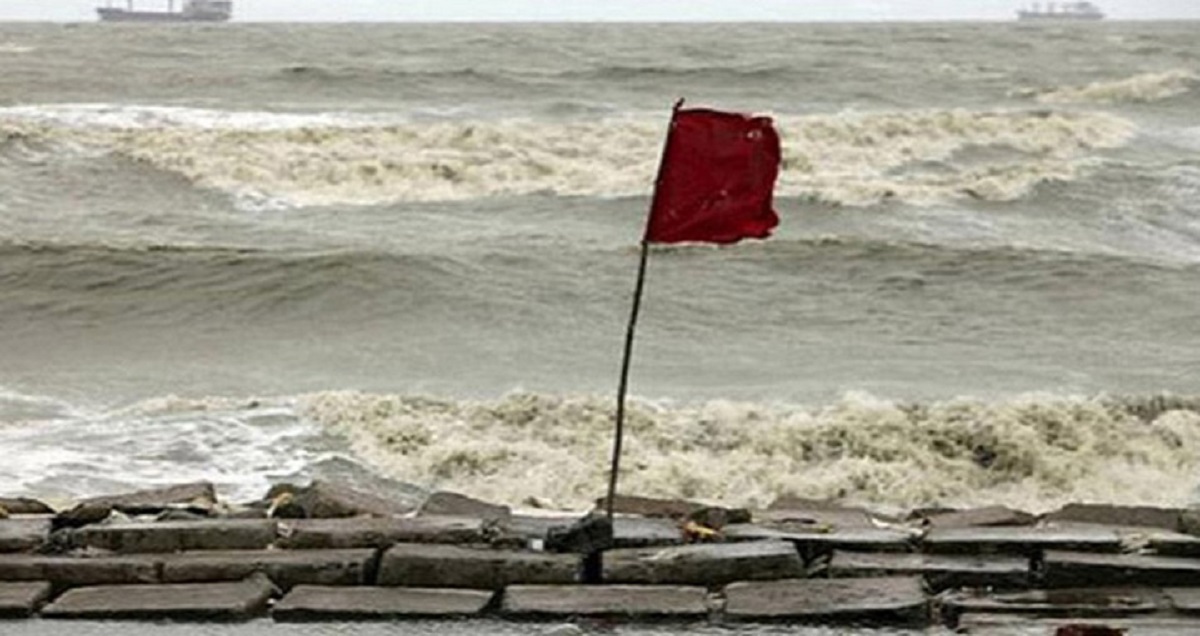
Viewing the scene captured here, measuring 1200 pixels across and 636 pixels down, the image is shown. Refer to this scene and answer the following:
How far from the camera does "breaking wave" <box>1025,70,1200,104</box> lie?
41.7 meters

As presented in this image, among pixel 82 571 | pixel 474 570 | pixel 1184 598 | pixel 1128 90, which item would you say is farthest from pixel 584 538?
pixel 1128 90

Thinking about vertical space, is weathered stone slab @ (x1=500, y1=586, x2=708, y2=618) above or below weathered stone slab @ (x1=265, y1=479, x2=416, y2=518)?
above

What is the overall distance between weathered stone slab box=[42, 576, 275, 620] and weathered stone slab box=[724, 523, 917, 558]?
5.42ft

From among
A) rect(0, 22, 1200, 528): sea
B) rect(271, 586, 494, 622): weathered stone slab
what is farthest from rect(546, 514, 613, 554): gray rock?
rect(0, 22, 1200, 528): sea

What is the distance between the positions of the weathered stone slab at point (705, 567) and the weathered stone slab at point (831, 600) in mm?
62

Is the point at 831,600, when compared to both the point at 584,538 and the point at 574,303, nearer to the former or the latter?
the point at 584,538

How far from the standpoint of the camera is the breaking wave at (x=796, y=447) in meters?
10.2

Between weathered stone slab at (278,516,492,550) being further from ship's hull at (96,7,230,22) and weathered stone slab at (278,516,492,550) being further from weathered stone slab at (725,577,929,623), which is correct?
ship's hull at (96,7,230,22)

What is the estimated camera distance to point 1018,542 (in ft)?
19.7

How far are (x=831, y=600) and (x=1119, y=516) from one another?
5.72 ft

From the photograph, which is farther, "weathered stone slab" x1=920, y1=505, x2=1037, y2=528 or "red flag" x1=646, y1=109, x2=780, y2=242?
"weathered stone slab" x1=920, y1=505, x2=1037, y2=528

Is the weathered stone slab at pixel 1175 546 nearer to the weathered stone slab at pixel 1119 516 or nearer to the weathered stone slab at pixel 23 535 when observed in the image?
the weathered stone slab at pixel 1119 516

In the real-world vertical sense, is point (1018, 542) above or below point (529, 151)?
above

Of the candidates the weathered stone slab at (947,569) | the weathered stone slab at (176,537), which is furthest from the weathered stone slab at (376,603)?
the weathered stone slab at (947,569)
